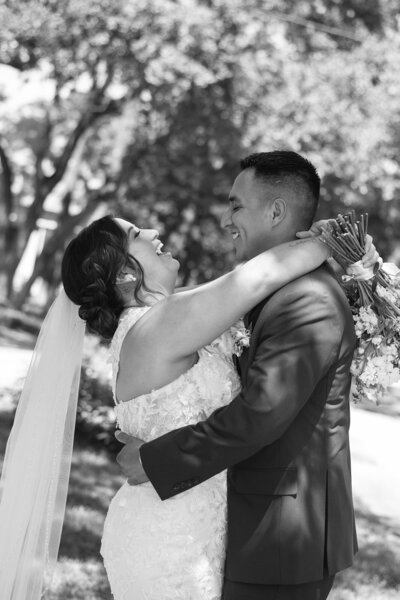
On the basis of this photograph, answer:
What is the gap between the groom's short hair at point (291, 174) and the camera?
127 inches

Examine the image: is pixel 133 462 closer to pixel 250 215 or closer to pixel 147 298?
pixel 147 298

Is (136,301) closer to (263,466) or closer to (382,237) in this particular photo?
(263,466)

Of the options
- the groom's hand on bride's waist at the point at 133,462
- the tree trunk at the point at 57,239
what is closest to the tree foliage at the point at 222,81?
the tree trunk at the point at 57,239

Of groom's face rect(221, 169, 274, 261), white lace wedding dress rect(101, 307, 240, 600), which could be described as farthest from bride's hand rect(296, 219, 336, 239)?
white lace wedding dress rect(101, 307, 240, 600)

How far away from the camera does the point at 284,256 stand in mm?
2996

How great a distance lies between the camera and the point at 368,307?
10.9ft

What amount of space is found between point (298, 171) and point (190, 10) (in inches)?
499

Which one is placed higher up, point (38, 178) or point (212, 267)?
point (38, 178)

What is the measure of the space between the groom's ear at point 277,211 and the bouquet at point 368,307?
176mm

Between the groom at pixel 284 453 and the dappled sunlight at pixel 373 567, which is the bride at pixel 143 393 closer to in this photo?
the groom at pixel 284 453

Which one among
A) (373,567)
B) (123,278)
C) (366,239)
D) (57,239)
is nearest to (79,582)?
(373,567)

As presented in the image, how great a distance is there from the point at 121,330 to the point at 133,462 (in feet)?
1.74

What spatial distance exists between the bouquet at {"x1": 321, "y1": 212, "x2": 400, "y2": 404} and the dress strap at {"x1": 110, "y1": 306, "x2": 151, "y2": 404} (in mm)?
779

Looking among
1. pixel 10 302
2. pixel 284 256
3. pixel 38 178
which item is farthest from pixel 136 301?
pixel 10 302
